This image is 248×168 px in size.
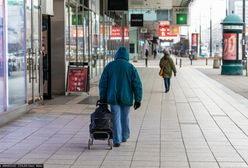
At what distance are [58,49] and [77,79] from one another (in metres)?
1.44

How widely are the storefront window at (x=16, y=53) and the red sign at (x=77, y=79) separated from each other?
14.0ft

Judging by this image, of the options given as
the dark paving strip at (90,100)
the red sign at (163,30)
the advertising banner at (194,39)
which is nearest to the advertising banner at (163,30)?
the red sign at (163,30)

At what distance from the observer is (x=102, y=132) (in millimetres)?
9016

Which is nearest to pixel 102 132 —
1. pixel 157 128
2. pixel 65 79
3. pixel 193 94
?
pixel 157 128

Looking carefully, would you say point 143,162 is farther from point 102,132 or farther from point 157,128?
point 157,128

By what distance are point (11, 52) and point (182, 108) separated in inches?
195

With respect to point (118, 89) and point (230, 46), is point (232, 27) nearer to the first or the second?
point (230, 46)

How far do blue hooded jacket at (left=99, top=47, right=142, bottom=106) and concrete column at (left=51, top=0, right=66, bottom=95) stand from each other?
31.5ft

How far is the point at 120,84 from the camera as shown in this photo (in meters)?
9.29

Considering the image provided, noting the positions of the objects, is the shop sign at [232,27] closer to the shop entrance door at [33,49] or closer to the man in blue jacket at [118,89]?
the shop entrance door at [33,49]

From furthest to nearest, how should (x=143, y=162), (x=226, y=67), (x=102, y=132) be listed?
(x=226, y=67), (x=102, y=132), (x=143, y=162)

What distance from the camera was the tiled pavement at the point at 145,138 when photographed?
26.7ft

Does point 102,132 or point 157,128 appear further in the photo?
point 157,128

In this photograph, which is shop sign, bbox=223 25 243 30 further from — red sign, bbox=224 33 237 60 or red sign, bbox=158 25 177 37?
red sign, bbox=158 25 177 37
